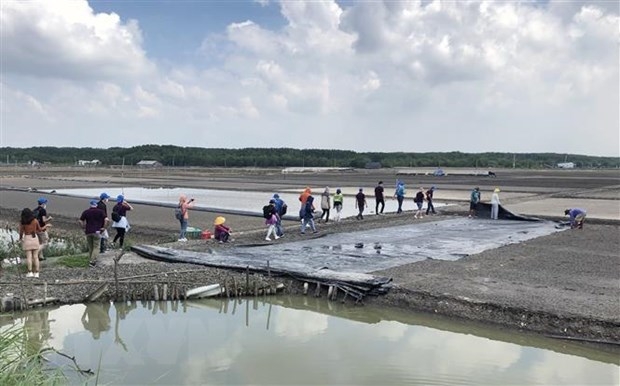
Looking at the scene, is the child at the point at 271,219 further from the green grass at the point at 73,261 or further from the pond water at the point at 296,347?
the pond water at the point at 296,347

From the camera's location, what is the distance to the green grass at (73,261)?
1305cm

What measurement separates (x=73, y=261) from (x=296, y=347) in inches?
288

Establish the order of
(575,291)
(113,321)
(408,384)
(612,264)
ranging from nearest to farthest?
(408,384)
(113,321)
(575,291)
(612,264)

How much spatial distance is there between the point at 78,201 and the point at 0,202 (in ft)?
14.0

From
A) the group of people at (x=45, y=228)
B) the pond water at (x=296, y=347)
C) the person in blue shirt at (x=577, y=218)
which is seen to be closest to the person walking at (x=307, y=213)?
the group of people at (x=45, y=228)

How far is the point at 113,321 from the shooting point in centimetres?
988

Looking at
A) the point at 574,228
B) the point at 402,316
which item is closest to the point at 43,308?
the point at 402,316

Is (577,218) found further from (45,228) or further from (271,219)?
(45,228)

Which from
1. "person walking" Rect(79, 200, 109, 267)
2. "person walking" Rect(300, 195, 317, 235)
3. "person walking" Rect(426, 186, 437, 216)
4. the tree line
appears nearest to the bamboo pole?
"person walking" Rect(79, 200, 109, 267)

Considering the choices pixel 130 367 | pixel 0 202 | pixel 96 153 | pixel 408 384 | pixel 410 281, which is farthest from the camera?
pixel 96 153

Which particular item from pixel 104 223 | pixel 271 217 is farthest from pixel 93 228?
pixel 271 217

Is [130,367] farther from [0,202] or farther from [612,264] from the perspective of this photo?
[0,202]

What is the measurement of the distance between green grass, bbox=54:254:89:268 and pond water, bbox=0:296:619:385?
280cm

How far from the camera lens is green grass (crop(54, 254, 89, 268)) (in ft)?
42.8
